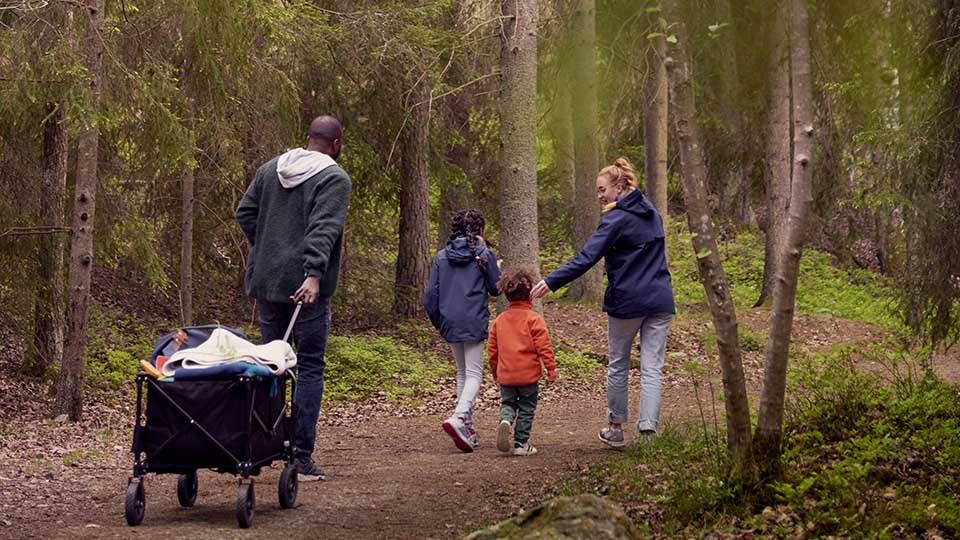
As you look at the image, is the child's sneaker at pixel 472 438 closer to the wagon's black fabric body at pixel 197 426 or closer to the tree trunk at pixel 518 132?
the wagon's black fabric body at pixel 197 426

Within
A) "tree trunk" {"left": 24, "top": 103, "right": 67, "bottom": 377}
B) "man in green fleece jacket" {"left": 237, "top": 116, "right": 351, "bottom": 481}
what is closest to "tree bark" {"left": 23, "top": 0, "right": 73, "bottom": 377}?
"tree trunk" {"left": 24, "top": 103, "right": 67, "bottom": 377}

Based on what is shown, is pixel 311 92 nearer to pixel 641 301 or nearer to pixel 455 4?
pixel 455 4

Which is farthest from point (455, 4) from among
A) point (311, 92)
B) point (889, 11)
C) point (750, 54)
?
point (889, 11)

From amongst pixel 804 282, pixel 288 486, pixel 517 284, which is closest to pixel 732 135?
pixel 804 282

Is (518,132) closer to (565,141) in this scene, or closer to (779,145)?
(565,141)

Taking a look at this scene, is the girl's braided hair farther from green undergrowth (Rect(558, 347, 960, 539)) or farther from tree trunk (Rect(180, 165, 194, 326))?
tree trunk (Rect(180, 165, 194, 326))

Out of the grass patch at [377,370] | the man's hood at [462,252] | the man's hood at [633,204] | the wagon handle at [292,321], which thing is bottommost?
the grass patch at [377,370]

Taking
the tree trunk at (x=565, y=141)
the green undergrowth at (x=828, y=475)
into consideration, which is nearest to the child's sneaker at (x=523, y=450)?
the green undergrowth at (x=828, y=475)

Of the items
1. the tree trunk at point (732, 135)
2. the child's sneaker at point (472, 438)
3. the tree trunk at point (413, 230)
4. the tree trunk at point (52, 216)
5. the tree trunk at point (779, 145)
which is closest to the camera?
the child's sneaker at point (472, 438)

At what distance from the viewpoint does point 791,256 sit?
5.69m

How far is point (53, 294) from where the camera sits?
1273cm

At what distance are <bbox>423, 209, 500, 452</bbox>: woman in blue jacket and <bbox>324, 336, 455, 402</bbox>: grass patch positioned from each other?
411cm

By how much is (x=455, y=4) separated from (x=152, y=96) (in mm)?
6904

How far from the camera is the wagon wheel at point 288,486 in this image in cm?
641
